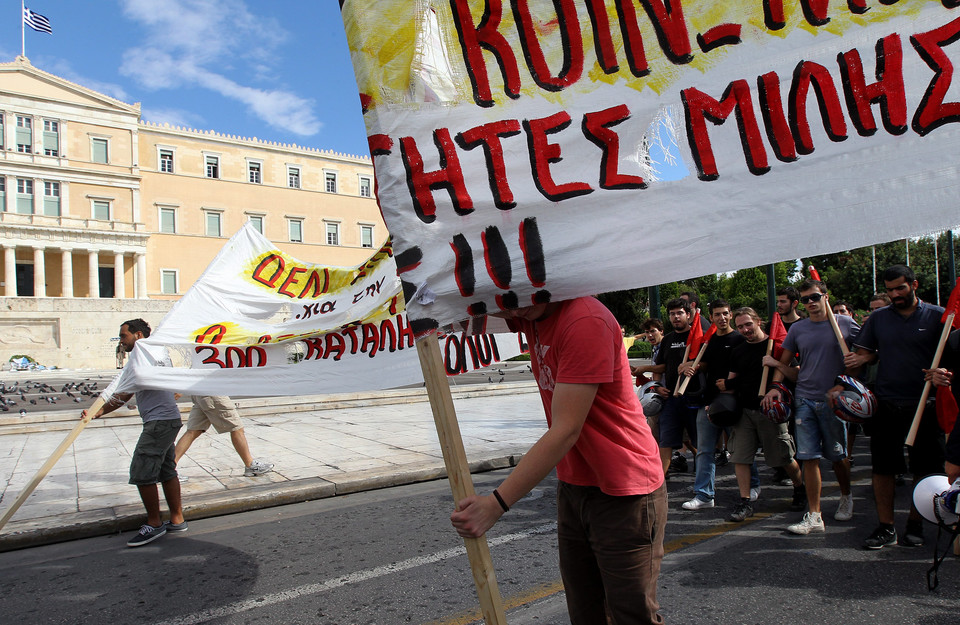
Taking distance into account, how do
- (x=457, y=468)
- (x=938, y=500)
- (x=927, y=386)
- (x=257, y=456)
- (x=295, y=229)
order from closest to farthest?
(x=457, y=468) → (x=938, y=500) → (x=927, y=386) → (x=257, y=456) → (x=295, y=229)

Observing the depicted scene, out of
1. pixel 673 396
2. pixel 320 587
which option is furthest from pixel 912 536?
pixel 320 587

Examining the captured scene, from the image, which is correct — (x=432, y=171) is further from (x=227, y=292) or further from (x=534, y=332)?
(x=227, y=292)

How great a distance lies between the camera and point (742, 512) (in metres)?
5.57

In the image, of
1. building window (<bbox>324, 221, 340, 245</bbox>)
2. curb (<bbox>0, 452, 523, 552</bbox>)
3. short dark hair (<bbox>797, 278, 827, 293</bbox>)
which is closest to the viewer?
short dark hair (<bbox>797, 278, 827, 293</bbox>)

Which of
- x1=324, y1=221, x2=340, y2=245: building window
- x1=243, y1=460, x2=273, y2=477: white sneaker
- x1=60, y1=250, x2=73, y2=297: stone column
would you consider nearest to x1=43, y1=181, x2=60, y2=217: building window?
x1=60, y1=250, x2=73, y2=297: stone column

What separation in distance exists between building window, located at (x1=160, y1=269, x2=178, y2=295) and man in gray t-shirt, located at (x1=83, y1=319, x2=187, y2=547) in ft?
165

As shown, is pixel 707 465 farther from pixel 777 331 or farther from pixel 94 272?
pixel 94 272

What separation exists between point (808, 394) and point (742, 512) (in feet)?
3.80

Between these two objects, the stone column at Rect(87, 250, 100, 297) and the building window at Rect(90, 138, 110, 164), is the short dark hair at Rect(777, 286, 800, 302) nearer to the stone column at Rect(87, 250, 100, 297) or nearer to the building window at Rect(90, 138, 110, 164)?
the stone column at Rect(87, 250, 100, 297)

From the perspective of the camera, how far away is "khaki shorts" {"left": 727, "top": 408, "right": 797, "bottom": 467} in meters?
5.90

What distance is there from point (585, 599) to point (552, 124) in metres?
1.65

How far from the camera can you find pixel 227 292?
5.30 meters

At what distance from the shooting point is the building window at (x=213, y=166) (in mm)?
53500

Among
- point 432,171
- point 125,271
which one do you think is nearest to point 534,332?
point 432,171
